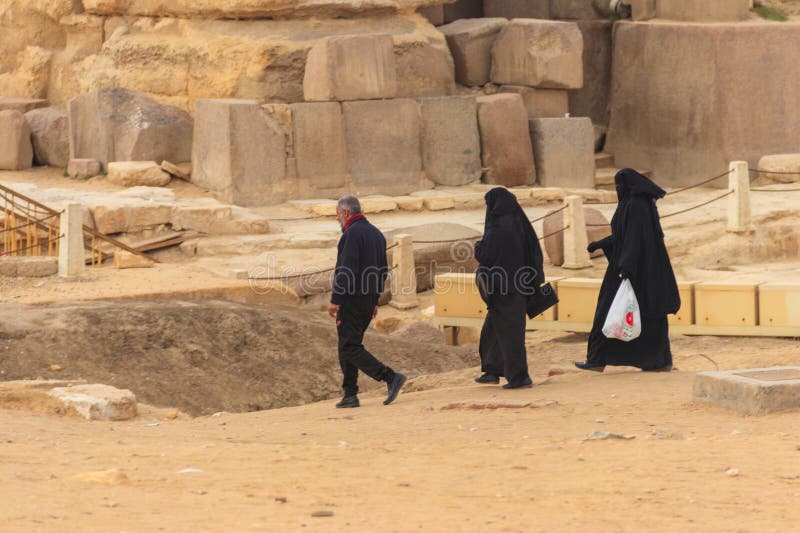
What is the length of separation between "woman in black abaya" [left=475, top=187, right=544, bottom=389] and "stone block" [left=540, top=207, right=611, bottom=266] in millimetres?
5816

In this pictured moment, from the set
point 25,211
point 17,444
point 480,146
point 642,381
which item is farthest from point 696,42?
point 17,444

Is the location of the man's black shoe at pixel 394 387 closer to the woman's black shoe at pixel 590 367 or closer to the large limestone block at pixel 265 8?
the woman's black shoe at pixel 590 367

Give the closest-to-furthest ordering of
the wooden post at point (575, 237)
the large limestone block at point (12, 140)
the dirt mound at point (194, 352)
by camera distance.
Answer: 1. the dirt mound at point (194, 352)
2. the wooden post at point (575, 237)
3. the large limestone block at point (12, 140)

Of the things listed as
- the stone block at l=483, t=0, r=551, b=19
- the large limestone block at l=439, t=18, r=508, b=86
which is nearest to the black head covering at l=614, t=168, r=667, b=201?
the large limestone block at l=439, t=18, r=508, b=86

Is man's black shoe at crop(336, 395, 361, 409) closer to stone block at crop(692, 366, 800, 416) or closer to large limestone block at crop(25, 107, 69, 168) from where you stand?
stone block at crop(692, 366, 800, 416)

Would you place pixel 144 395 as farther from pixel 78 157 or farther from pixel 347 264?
pixel 78 157

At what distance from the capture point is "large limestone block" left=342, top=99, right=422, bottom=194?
1697cm

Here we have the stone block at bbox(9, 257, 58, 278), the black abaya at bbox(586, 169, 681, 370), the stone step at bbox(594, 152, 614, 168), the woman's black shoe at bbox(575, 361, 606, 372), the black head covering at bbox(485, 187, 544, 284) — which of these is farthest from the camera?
the stone step at bbox(594, 152, 614, 168)

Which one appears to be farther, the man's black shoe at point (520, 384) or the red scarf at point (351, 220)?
the man's black shoe at point (520, 384)

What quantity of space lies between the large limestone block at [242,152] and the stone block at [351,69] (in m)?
0.80

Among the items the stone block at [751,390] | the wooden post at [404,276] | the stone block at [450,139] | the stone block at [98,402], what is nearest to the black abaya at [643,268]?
the stone block at [751,390]

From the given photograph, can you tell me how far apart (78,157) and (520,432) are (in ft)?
39.3

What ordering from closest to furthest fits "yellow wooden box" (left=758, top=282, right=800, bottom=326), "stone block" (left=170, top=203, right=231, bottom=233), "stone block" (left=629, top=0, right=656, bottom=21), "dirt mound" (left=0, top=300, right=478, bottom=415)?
"dirt mound" (left=0, top=300, right=478, bottom=415) < "yellow wooden box" (left=758, top=282, right=800, bottom=326) < "stone block" (left=170, top=203, right=231, bottom=233) < "stone block" (left=629, top=0, right=656, bottom=21)

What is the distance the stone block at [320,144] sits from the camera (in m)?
16.7
